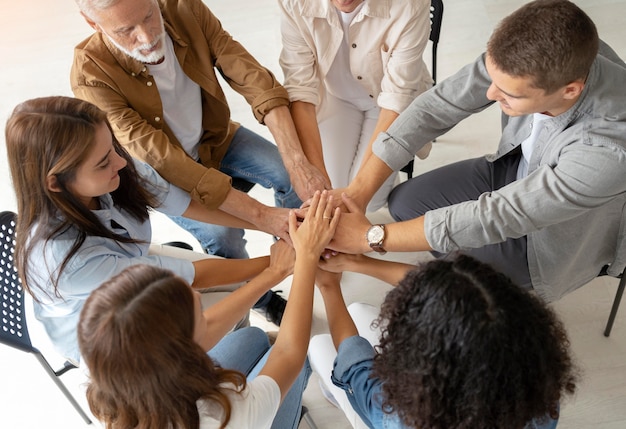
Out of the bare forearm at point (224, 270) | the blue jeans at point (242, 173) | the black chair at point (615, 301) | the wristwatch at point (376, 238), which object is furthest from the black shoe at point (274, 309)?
the black chair at point (615, 301)

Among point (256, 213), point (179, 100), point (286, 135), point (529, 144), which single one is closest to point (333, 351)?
point (256, 213)

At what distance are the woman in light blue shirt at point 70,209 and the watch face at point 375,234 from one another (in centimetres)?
40

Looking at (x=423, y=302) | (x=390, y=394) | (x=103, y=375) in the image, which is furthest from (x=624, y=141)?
(x=103, y=375)

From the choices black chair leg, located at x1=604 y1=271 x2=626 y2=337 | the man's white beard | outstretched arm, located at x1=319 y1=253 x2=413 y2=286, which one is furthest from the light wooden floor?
the man's white beard

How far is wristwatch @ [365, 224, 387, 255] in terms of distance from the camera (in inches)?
70.6

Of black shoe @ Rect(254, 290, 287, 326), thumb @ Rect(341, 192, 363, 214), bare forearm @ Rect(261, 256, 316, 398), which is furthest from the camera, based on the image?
black shoe @ Rect(254, 290, 287, 326)

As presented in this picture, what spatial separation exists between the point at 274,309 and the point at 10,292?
0.96m

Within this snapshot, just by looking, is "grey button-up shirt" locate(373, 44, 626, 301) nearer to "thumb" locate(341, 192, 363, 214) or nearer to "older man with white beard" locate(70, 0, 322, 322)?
"thumb" locate(341, 192, 363, 214)

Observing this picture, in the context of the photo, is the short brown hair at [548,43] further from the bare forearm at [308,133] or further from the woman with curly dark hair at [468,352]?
the bare forearm at [308,133]

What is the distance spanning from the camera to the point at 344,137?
7.61 ft

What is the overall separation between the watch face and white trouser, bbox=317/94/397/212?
49 centimetres

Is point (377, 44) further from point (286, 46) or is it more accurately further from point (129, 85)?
point (129, 85)

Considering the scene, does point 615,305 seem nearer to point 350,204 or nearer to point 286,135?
point 350,204

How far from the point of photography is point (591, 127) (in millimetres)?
1501
